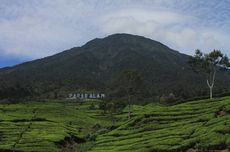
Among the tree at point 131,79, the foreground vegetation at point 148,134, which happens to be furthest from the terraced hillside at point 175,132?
the tree at point 131,79

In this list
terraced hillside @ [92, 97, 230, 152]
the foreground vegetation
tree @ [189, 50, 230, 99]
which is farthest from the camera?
tree @ [189, 50, 230, 99]

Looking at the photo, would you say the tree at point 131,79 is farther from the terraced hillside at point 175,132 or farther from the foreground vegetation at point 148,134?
the terraced hillside at point 175,132

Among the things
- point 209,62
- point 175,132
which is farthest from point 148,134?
point 209,62

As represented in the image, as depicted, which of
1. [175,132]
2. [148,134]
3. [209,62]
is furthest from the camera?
[209,62]

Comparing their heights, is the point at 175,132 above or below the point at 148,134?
above

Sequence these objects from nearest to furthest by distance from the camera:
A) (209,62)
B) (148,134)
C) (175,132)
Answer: (175,132) → (148,134) → (209,62)

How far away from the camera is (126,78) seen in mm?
107750

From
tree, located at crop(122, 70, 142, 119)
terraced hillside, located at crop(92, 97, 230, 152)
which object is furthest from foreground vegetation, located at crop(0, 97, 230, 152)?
tree, located at crop(122, 70, 142, 119)

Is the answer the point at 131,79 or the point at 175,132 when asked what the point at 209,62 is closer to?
the point at 131,79

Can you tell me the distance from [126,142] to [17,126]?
3795 centimetres

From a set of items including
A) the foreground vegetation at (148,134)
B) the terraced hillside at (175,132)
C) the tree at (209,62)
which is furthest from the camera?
the tree at (209,62)

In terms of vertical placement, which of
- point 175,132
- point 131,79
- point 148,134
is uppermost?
point 131,79

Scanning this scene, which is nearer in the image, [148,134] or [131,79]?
[148,134]

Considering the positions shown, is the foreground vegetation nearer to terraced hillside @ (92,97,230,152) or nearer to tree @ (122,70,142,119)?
terraced hillside @ (92,97,230,152)
